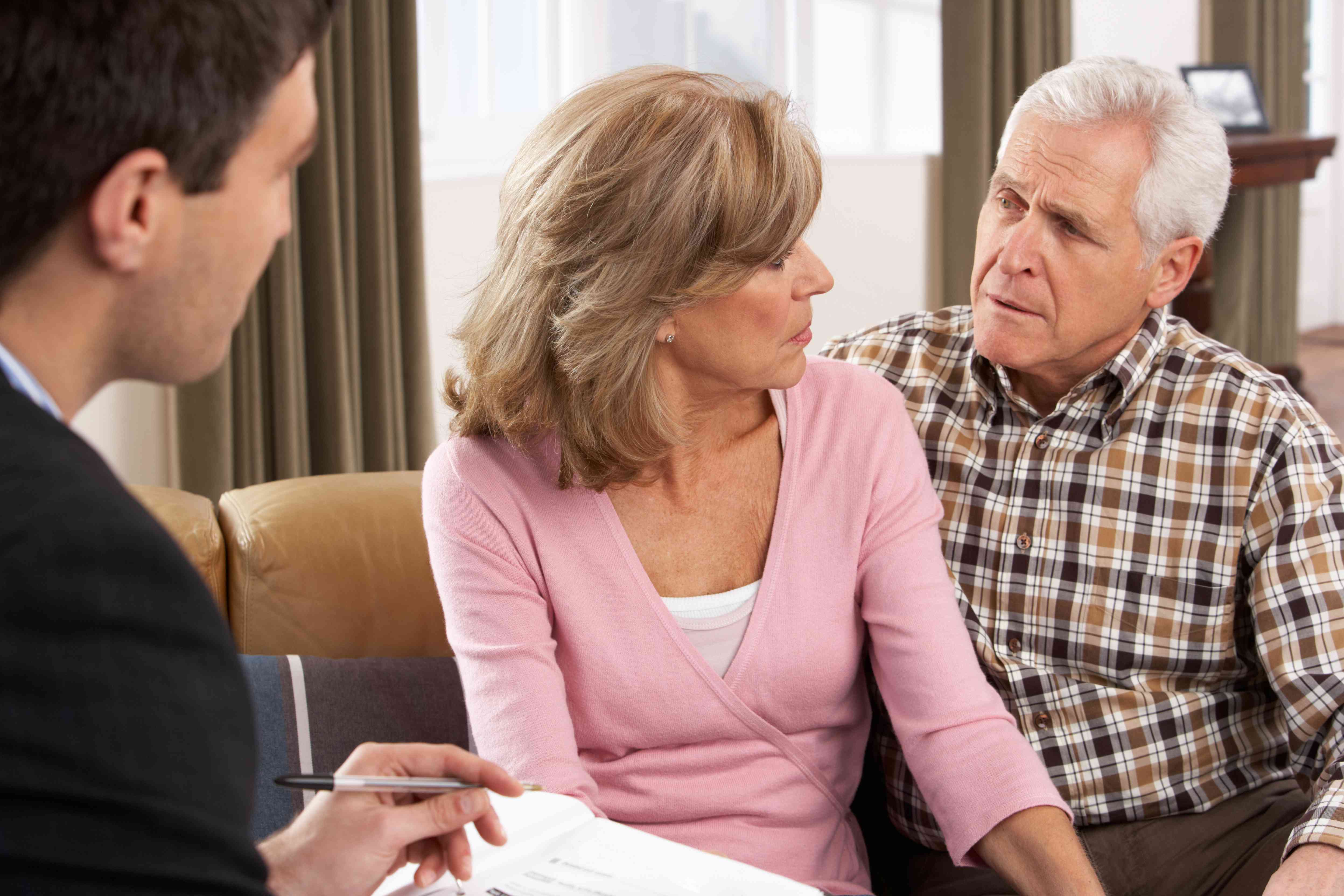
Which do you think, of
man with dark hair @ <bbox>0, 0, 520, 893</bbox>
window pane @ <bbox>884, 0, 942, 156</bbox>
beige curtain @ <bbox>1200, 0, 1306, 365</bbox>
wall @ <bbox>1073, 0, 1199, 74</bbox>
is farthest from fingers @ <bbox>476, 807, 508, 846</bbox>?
beige curtain @ <bbox>1200, 0, 1306, 365</bbox>

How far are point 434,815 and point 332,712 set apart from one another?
69cm

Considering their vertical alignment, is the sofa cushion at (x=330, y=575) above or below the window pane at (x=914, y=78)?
below

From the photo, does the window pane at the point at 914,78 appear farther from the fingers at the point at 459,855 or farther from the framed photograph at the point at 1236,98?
→ the fingers at the point at 459,855

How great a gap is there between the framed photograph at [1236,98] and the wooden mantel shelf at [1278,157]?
246 mm

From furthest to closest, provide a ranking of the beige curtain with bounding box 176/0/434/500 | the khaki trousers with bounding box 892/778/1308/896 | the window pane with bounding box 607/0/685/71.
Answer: the window pane with bounding box 607/0/685/71 < the beige curtain with bounding box 176/0/434/500 < the khaki trousers with bounding box 892/778/1308/896

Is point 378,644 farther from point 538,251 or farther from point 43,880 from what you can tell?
point 43,880

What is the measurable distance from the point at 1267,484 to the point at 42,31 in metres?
1.28

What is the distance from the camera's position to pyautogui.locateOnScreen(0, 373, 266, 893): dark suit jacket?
51 cm

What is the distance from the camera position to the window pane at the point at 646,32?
139 inches

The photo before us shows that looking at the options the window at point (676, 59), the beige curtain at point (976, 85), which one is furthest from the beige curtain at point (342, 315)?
the beige curtain at point (976, 85)

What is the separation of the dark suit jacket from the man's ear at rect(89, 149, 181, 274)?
86mm

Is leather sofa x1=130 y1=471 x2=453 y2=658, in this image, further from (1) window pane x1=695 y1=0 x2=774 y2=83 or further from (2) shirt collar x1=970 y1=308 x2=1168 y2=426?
(1) window pane x1=695 y1=0 x2=774 y2=83

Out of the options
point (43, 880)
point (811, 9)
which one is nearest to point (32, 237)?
point (43, 880)

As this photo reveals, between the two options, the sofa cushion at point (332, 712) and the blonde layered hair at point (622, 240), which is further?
the sofa cushion at point (332, 712)
